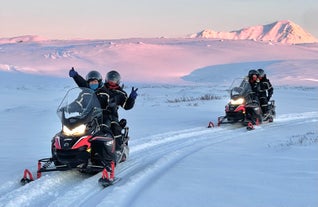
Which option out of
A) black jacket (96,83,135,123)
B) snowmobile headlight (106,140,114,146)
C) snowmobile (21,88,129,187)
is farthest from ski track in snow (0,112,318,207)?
black jacket (96,83,135,123)

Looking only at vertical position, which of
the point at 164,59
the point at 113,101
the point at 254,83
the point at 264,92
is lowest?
the point at 164,59

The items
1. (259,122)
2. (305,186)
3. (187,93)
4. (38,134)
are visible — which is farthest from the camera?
(187,93)

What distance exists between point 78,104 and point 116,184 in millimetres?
1493

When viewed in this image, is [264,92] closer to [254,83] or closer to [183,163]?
[254,83]

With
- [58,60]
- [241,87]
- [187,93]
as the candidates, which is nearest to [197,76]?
[58,60]

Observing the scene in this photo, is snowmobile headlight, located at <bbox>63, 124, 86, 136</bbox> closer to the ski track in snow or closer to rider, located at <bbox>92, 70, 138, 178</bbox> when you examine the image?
the ski track in snow

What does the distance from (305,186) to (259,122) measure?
339 inches

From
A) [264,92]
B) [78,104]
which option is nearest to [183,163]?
[78,104]

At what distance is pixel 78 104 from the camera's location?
299 inches

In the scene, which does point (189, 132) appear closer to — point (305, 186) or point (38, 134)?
point (38, 134)

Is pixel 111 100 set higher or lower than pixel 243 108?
higher

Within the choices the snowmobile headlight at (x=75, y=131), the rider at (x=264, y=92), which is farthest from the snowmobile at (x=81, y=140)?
the rider at (x=264, y=92)

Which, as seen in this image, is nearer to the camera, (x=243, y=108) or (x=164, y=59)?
(x=243, y=108)

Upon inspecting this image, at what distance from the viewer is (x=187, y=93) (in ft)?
104
